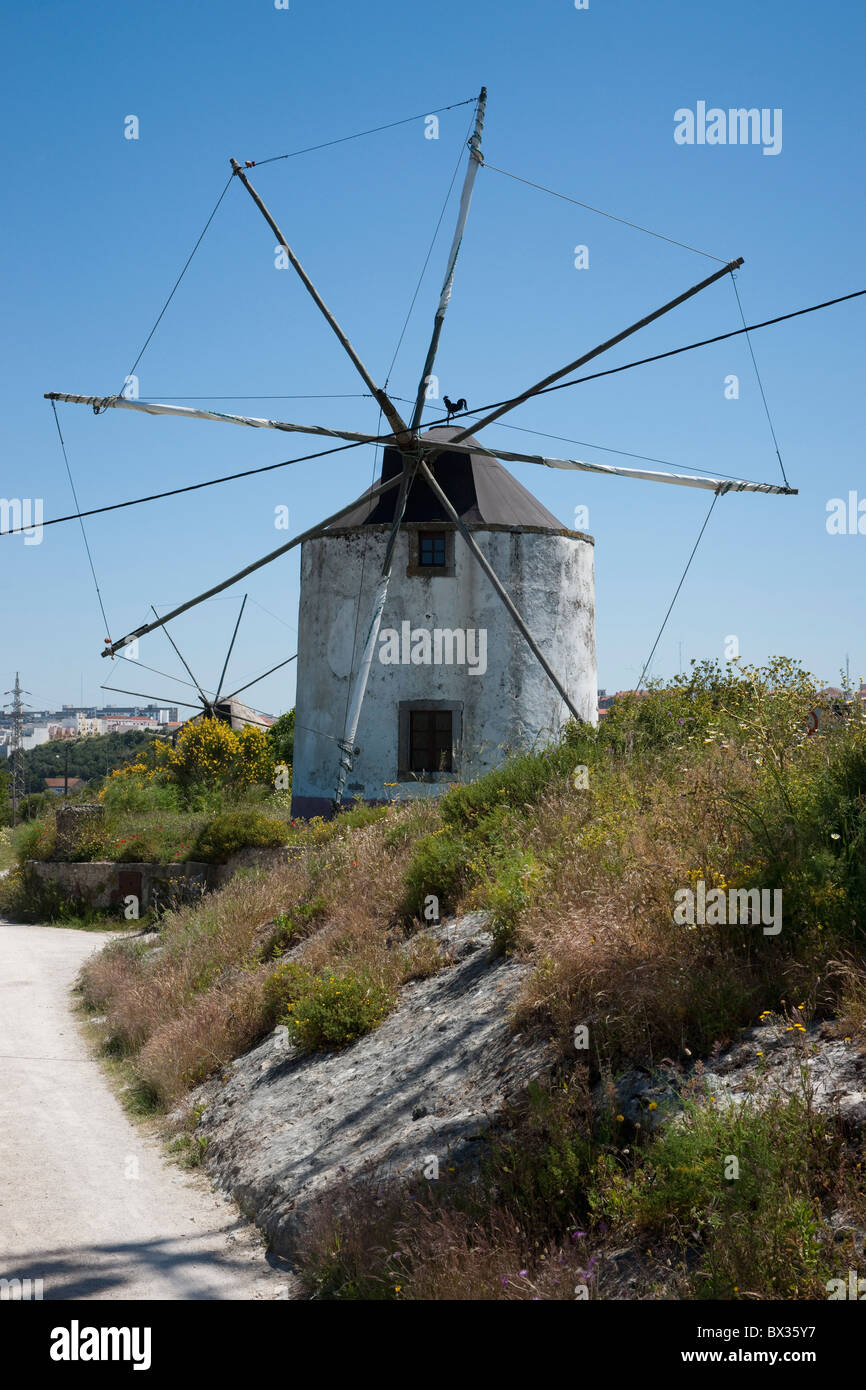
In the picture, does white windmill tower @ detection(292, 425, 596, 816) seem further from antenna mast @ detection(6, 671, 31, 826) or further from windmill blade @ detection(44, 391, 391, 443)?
antenna mast @ detection(6, 671, 31, 826)

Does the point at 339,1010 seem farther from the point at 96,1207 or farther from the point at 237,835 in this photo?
the point at 237,835

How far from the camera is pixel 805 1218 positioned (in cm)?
397

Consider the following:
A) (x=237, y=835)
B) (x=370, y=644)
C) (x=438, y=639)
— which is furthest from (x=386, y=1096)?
(x=438, y=639)

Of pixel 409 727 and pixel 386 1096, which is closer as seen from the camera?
pixel 386 1096

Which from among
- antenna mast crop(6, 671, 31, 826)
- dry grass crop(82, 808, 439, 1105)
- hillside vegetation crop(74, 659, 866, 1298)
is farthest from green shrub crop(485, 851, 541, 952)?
antenna mast crop(6, 671, 31, 826)

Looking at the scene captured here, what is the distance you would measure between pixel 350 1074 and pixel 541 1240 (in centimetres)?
313

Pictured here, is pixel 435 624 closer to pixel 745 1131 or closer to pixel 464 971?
pixel 464 971

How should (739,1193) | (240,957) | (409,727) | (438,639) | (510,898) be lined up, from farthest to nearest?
1. (438,639)
2. (409,727)
3. (240,957)
4. (510,898)
5. (739,1193)

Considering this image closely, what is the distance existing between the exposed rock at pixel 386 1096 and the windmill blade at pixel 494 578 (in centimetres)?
1027

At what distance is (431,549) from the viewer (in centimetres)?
2080

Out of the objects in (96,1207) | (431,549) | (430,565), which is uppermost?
(431,549)

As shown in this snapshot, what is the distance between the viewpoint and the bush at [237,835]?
62.5 feet

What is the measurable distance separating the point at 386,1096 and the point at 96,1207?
2.05m

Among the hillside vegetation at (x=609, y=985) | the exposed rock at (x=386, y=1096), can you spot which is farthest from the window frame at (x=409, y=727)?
the exposed rock at (x=386, y=1096)
